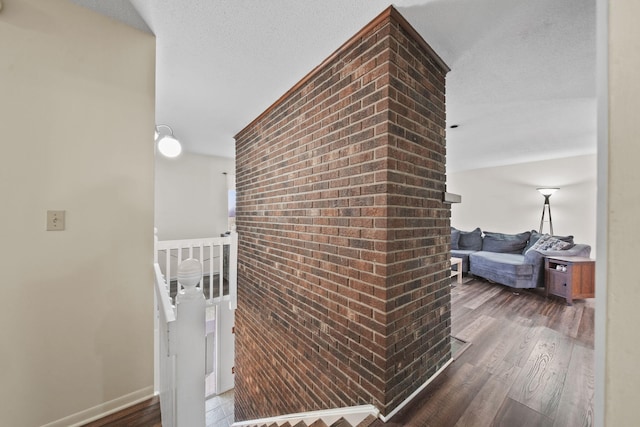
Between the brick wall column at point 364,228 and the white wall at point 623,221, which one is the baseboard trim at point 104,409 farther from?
the white wall at point 623,221

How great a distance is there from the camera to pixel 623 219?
549 mm

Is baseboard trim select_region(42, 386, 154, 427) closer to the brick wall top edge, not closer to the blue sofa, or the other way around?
the brick wall top edge

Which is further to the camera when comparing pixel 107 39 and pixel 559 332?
pixel 559 332

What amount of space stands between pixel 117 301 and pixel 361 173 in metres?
1.74

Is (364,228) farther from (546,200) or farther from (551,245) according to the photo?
(546,200)

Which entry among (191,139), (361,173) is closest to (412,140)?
(361,173)

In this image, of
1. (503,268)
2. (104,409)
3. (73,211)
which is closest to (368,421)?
(104,409)

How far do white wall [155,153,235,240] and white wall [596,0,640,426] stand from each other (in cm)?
522

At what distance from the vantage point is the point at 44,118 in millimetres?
1331

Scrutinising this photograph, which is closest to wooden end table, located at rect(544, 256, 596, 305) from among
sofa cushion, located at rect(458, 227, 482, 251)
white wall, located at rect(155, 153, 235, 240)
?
sofa cushion, located at rect(458, 227, 482, 251)

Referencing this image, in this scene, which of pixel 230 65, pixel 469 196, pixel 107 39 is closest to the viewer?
pixel 107 39

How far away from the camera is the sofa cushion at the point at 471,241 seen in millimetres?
5197

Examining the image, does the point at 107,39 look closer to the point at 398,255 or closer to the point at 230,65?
the point at 230,65

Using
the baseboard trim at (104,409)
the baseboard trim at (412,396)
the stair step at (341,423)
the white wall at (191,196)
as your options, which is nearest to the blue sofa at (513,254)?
the baseboard trim at (412,396)
